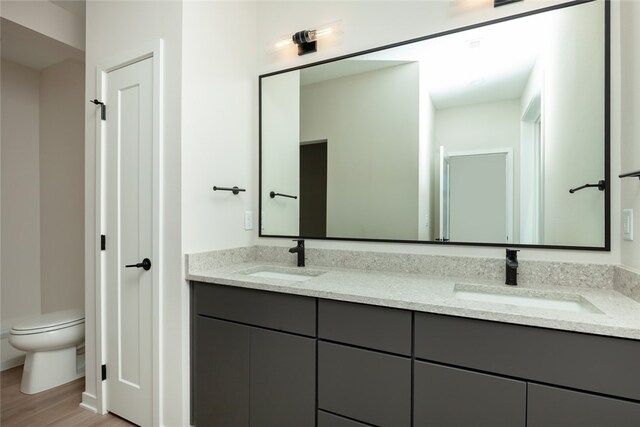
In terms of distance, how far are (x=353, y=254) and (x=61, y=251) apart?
111 inches

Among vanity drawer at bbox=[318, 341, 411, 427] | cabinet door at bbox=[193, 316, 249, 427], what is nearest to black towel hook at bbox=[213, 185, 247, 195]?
cabinet door at bbox=[193, 316, 249, 427]

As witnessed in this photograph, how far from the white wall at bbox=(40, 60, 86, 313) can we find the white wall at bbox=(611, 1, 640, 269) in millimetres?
3729

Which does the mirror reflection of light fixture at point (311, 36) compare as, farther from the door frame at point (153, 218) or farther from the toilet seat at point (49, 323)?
the toilet seat at point (49, 323)

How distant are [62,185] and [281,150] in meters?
2.25

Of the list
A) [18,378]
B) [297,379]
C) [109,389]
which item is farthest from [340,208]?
[18,378]

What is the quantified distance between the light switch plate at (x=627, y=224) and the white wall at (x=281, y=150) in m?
1.62

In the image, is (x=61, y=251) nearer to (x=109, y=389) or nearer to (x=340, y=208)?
(x=109, y=389)

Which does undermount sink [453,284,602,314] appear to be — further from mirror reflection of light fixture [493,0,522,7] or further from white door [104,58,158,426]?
white door [104,58,158,426]

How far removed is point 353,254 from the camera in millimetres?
1850

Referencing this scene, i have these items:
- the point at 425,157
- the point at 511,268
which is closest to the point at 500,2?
the point at 425,157

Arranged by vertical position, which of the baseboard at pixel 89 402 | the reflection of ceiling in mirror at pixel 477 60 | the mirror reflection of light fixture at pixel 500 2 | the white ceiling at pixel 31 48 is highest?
the white ceiling at pixel 31 48

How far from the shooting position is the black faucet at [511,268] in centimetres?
138

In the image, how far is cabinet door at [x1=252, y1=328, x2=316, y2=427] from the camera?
4.43 ft

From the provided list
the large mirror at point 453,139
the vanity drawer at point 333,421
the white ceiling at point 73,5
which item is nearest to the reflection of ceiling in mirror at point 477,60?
the large mirror at point 453,139
